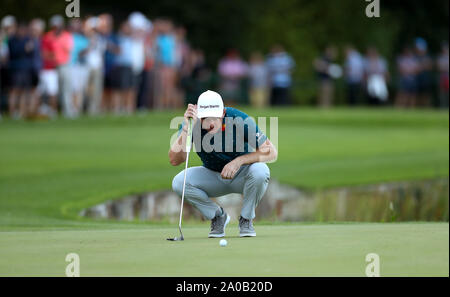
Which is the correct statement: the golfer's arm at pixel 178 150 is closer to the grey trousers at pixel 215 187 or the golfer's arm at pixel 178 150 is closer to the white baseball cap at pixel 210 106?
the grey trousers at pixel 215 187

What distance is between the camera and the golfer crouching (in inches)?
317

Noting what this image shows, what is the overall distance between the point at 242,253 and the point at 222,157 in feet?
5.13

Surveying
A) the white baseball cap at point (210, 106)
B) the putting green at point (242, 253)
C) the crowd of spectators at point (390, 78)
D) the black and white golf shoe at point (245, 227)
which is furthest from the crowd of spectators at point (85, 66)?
the white baseball cap at point (210, 106)

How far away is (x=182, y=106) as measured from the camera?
2973 centimetres

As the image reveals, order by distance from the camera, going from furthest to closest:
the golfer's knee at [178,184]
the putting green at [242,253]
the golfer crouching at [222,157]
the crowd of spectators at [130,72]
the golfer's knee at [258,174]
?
the crowd of spectators at [130,72], the golfer's knee at [178,184], the golfer's knee at [258,174], the golfer crouching at [222,157], the putting green at [242,253]

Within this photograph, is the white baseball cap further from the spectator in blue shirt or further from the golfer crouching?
the spectator in blue shirt

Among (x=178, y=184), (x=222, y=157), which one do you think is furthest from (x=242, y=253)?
(x=178, y=184)

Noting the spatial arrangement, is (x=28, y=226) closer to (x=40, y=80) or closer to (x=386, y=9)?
(x=40, y=80)

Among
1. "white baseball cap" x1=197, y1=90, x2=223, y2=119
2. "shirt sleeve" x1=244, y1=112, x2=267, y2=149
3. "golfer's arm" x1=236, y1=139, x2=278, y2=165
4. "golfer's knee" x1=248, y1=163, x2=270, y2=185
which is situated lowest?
"golfer's knee" x1=248, y1=163, x2=270, y2=185

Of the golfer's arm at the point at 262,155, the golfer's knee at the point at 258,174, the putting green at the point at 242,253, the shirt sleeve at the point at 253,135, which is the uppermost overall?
the shirt sleeve at the point at 253,135

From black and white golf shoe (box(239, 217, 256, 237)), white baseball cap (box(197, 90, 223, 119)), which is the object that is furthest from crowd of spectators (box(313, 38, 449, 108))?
white baseball cap (box(197, 90, 223, 119))

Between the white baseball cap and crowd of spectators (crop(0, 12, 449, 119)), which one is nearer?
the white baseball cap

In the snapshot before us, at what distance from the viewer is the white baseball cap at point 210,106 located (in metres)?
7.95
